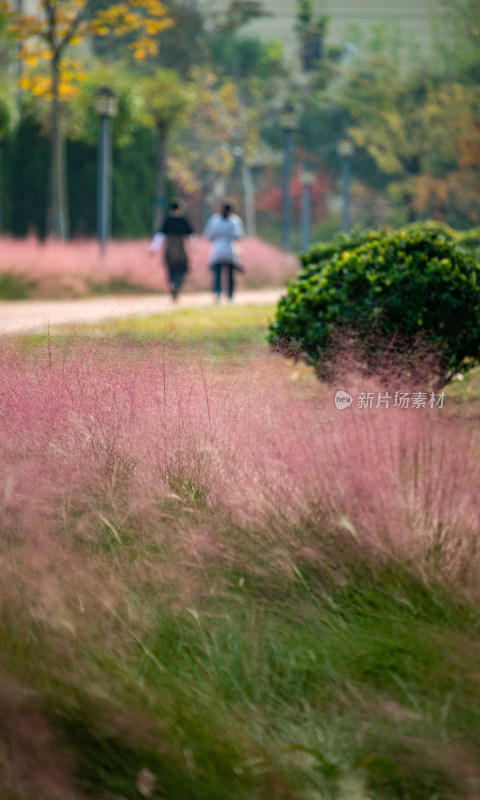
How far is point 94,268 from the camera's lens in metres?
19.2

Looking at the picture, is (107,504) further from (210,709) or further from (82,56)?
(82,56)

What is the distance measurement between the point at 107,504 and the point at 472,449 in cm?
114

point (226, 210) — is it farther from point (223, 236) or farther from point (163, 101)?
point (163, 101)

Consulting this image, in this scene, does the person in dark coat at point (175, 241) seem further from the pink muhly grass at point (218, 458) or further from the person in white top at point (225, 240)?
the pink muhly grass at point (218, 458)

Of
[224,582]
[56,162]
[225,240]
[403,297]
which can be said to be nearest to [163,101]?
[56,162]

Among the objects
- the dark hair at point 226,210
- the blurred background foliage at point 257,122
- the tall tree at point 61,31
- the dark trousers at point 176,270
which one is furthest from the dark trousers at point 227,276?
the blurred background foliage at point 257,122

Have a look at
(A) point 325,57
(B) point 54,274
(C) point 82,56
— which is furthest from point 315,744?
(A) point 325,57

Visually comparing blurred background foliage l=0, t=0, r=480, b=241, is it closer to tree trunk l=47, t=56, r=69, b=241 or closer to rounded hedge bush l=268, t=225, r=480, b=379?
tree trunk l=47, t=56, r=69, b=241

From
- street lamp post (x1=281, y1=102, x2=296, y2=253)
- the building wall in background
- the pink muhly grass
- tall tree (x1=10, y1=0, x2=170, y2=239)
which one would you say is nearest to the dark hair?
tall tree (x1=10, y1=0, x2=170, y2=239)

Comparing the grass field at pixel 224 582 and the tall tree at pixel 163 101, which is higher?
the tall tree at pixel 163 101

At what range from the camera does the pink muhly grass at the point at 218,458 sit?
3.22m

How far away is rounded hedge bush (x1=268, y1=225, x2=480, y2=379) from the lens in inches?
283

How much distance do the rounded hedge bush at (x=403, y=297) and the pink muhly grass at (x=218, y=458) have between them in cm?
325

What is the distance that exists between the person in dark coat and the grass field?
12.6 meters
